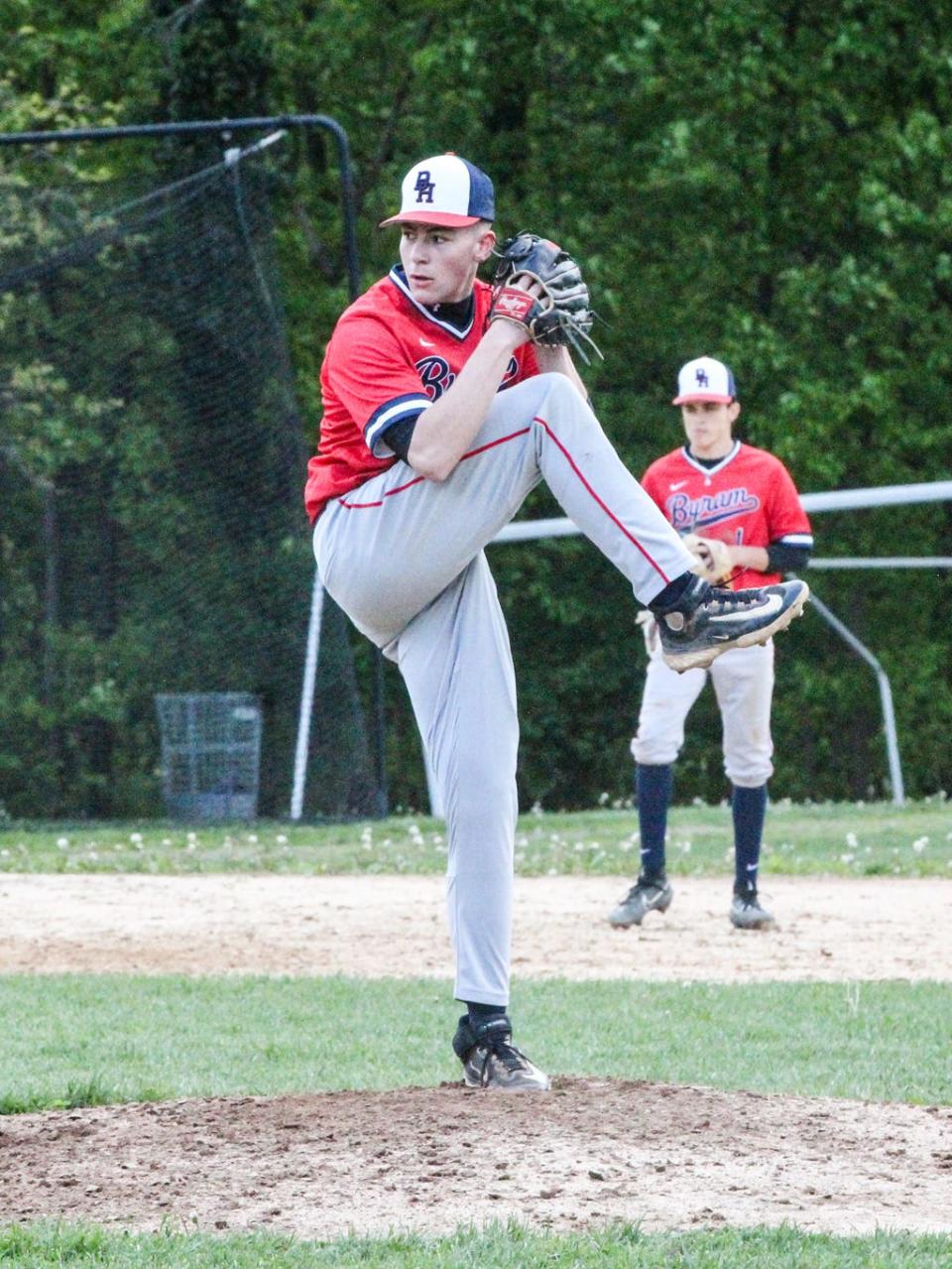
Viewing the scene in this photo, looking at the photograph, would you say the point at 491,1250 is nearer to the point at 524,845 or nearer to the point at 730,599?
the point at 730,599

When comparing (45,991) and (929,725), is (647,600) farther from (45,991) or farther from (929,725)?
(929,725)

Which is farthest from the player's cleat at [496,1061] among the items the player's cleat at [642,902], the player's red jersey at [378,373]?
the player's cleat at [642,902]

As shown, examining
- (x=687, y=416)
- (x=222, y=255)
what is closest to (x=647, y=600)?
(x=687, y=416)

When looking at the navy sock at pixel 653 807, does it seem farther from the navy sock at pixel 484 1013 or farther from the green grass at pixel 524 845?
the navy sock at pixel 484 1013

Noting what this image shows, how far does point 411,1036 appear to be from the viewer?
5.89 m

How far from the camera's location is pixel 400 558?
4.25 m

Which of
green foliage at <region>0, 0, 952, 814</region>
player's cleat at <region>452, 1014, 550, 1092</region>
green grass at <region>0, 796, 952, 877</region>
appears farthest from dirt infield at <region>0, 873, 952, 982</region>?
green foliage at <region>0, 0, 952, 814</region>

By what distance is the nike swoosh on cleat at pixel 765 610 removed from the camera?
4.36 m

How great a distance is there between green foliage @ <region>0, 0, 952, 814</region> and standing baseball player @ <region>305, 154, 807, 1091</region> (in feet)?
61.7

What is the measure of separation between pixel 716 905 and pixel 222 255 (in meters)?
8.09

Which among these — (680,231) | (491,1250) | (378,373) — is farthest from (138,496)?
(491,1250)

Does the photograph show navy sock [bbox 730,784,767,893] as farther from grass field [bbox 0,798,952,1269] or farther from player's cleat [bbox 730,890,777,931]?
grass field [bbox 0,798,952,1269]

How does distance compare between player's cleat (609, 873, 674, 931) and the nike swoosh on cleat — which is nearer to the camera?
the nike swoosh on cleat

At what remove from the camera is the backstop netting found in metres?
15.7
